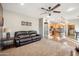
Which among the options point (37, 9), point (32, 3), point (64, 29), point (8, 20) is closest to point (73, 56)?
point (64, 29)

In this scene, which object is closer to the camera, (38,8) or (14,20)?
(14,20)

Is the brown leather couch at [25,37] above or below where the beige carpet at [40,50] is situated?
above

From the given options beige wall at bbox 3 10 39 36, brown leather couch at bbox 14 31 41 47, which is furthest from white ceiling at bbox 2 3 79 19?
brown leather couch at bbox 14 31 41 47

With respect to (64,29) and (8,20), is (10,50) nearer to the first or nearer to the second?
(8,20)

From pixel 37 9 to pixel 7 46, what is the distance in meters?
1.09

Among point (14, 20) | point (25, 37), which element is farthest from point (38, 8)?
point (25, 37)

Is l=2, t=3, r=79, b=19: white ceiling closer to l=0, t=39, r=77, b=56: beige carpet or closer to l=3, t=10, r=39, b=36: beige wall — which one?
l=3, t=10, r=39, b=36: beige wall

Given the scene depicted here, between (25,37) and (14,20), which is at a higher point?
(14,20)

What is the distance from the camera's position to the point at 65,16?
7.00 feet

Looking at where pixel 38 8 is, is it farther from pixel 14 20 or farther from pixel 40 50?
pixel 40 50

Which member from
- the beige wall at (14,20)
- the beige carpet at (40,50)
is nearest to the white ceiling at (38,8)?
the beige wall at (14,20)

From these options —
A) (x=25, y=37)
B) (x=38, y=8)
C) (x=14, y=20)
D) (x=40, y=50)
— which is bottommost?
(x=40, y=50)

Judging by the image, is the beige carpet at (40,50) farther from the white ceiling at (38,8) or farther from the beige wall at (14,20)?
the white ceiling at (38,8)

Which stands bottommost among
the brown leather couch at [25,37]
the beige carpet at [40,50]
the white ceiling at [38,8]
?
the beige carpet at [40,50]
